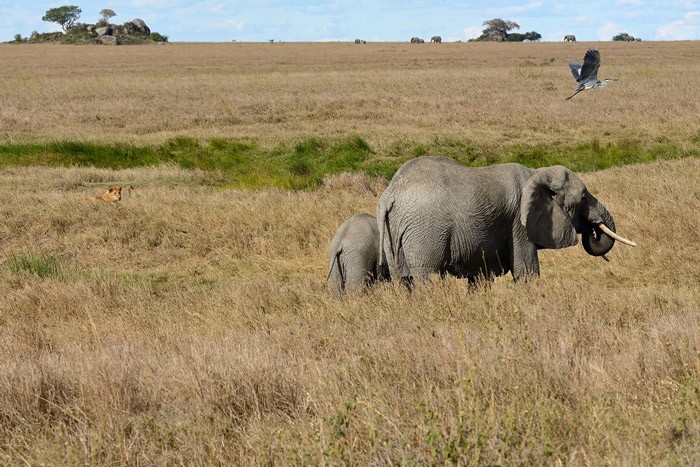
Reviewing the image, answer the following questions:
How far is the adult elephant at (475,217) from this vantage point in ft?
24.3

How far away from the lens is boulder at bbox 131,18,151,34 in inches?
4414

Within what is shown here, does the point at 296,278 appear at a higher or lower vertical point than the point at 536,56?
lower

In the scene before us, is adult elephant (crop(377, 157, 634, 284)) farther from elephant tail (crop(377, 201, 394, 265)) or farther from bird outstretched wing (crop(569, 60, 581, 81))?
bird outstretched wing (crop(569, 60, 581, 81))

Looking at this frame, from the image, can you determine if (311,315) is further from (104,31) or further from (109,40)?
(104,31)

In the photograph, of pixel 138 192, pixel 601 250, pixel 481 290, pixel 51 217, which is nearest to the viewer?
pixel 481 290

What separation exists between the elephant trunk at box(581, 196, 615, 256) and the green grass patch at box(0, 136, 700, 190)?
9495 mm

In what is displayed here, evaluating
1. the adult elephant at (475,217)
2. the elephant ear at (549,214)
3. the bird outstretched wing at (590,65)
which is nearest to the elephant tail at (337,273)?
the adult elephant at (475,217)

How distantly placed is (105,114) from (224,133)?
→ 612 centimetres

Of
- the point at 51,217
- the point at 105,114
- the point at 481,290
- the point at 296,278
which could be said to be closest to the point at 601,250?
the point at 481,290

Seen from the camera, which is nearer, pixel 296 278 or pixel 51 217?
pixel 296 278

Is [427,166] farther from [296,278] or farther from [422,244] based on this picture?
[296,278]

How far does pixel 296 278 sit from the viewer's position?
35.2 ft

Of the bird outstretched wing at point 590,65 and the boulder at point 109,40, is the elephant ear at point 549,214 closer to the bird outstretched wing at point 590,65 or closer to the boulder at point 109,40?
the bird outstretched wing at point 590,65

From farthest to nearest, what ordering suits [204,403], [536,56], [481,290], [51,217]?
[536,56]
[51,217]
[481,290]
[204,403]
